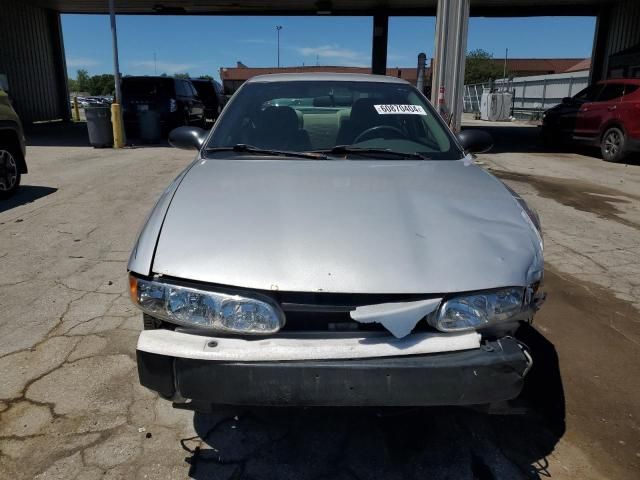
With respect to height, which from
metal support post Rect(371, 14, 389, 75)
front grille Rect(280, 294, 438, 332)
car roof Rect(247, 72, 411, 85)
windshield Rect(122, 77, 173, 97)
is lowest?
front grille Rect(280, 294, 438, 332)

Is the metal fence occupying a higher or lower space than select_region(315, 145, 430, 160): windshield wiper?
higher

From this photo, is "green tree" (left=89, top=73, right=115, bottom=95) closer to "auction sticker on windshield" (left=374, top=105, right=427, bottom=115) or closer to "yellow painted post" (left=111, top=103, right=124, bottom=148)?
"yellow painted post" (left=111, top=103, right=124, bottom=148)

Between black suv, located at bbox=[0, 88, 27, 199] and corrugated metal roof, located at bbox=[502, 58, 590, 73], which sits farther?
corrugated metal roof, located at bbox=[502, 58, 590, 73]

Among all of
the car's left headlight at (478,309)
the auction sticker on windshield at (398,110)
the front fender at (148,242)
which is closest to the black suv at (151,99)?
the auction sticker on windshield at (398,110)

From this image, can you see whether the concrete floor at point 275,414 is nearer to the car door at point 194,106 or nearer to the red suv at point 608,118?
the red suv at point 608,118

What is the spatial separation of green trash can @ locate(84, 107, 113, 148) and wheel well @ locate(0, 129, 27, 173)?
6.19m

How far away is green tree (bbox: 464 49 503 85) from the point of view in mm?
63906

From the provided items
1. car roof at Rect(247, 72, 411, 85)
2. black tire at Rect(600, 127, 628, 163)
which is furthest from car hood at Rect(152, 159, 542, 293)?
black tire at Rect(600, 127, 628, 163)

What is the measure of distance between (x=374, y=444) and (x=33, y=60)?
80.0ft

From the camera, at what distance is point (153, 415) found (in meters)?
2.50

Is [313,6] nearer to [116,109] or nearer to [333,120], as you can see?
[116,109]

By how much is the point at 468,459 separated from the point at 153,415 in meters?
1.51

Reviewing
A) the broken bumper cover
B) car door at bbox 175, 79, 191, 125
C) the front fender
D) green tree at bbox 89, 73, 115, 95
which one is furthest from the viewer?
green tree at bbox 89, 73, 115, 95

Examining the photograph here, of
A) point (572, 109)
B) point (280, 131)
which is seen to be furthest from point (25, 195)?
point (572, 109)
